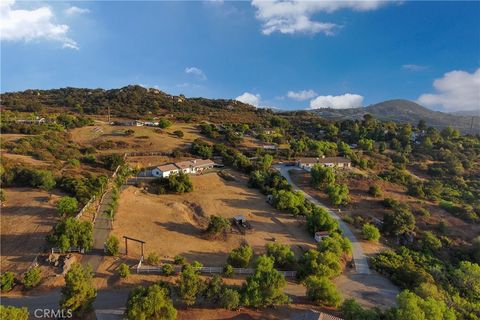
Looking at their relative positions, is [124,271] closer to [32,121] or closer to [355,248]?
[355,248]

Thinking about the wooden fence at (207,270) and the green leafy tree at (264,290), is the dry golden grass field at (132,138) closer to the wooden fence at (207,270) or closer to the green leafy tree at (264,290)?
the wooden fence at (207,270)

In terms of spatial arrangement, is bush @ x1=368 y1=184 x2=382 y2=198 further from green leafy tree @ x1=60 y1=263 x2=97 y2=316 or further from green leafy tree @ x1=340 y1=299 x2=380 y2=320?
green leafy tree @ x1=60 y1=263 x2=97 y2=316

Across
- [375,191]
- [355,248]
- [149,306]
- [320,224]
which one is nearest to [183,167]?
[320,224]

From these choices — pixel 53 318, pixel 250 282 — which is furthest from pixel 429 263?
pixel 53 318

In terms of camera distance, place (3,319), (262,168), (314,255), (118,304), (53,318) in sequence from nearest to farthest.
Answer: (3,319)
(53,318)
(118,304)
(314,255)
(262,168)

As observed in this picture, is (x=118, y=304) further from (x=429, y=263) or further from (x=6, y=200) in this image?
(x=429, y=263)

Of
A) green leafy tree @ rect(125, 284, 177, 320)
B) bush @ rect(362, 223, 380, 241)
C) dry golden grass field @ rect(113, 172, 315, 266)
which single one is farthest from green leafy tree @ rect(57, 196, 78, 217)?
bush @ rect(362, 223, 380, 241)

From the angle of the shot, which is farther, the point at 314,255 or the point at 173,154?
the point at 173,154
